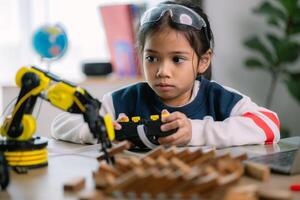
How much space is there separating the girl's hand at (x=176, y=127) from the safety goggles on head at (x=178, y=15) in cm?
32

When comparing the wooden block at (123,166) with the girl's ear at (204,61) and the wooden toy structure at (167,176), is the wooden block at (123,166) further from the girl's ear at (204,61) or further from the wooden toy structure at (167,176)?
the girl's ear at (204,61)

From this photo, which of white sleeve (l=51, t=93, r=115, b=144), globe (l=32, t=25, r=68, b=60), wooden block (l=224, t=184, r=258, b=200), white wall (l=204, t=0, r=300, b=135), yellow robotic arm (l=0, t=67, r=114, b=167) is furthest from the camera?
white wall (l=204, t=0, r=300, b=135)

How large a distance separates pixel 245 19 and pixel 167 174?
9.33ft

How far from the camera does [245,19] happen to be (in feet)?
11.3

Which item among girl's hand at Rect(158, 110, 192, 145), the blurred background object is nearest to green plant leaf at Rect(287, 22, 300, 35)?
the blurred background object

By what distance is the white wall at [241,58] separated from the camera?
11.2 feet

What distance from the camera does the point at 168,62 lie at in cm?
148

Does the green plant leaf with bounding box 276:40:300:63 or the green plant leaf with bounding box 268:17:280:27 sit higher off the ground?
the green plant leaf with bounding box 268:17:280:27

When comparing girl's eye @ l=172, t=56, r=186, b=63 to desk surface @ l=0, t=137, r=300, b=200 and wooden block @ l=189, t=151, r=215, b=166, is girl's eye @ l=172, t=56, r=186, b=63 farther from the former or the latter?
wooden block @ l=189, t=151, r=215, b=166

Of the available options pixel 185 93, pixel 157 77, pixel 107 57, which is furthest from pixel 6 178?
pixel 107 57

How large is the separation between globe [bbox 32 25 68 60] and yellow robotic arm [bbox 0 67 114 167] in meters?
1.70

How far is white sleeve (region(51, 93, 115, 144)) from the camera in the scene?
55.3 inches

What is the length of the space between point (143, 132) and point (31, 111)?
33cm

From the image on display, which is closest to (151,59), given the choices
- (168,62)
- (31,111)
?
(168,62)
